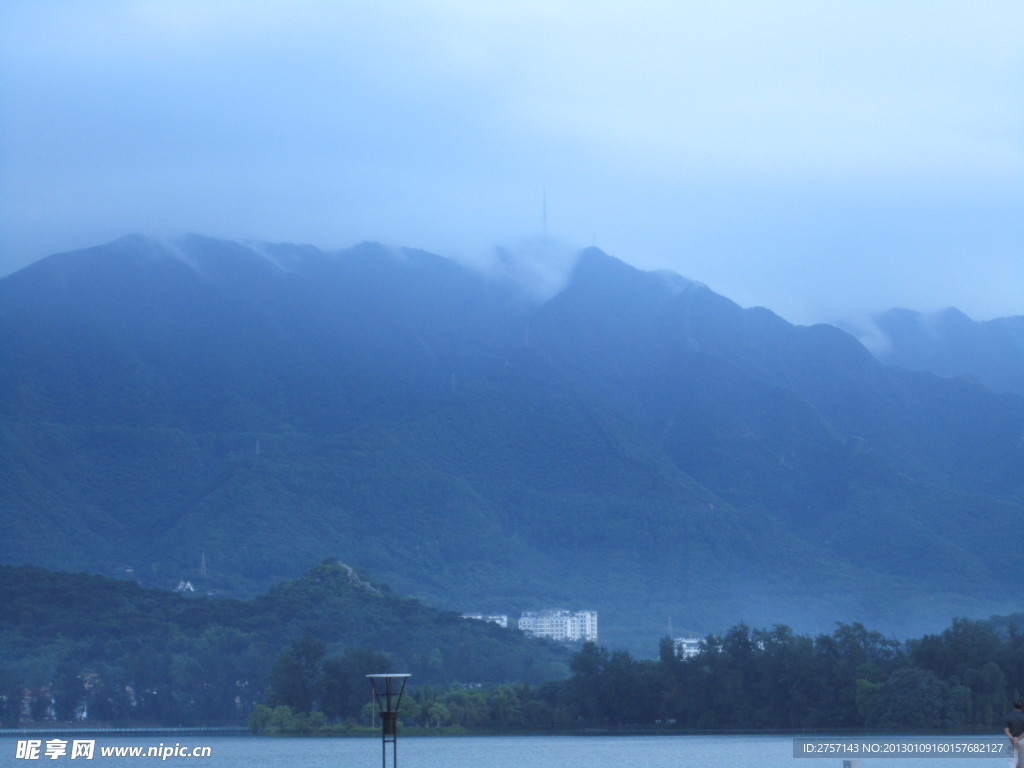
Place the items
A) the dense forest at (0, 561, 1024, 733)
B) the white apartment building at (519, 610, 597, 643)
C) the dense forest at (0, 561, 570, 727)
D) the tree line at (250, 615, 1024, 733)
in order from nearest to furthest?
the tree line at (250, 615, 1024, 733) < the dense forest at (0, 561, 1024, 733) < the dense forest at (0, 561, 570, 727) < the white apartment building at (519, 610, 597, 643)

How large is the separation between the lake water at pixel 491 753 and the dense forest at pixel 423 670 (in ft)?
16.4

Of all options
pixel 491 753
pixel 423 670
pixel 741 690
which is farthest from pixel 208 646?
pixel 491 753

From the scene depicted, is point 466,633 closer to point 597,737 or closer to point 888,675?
point 597,737

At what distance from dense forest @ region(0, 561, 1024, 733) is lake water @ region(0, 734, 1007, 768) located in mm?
4984

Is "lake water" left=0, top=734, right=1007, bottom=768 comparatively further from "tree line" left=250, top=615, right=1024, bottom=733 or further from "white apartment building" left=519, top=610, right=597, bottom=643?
"white apartment building" left=519, top=610, right=597, bottom=643

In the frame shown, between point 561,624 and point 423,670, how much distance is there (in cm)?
4592

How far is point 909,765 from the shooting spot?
61531mm

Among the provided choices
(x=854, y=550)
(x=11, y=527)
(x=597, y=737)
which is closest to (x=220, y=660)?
(x=597, y=737)

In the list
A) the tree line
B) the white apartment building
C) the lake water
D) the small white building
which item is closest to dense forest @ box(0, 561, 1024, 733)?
the tree line

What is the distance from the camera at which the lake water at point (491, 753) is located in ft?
225

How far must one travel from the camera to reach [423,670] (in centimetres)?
12825

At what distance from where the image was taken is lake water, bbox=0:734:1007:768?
6844cm

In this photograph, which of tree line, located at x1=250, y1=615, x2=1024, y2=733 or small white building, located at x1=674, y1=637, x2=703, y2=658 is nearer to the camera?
tree line, located at x1=250, y1=615, x2=1024, y2=733

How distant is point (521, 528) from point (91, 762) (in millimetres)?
125652
